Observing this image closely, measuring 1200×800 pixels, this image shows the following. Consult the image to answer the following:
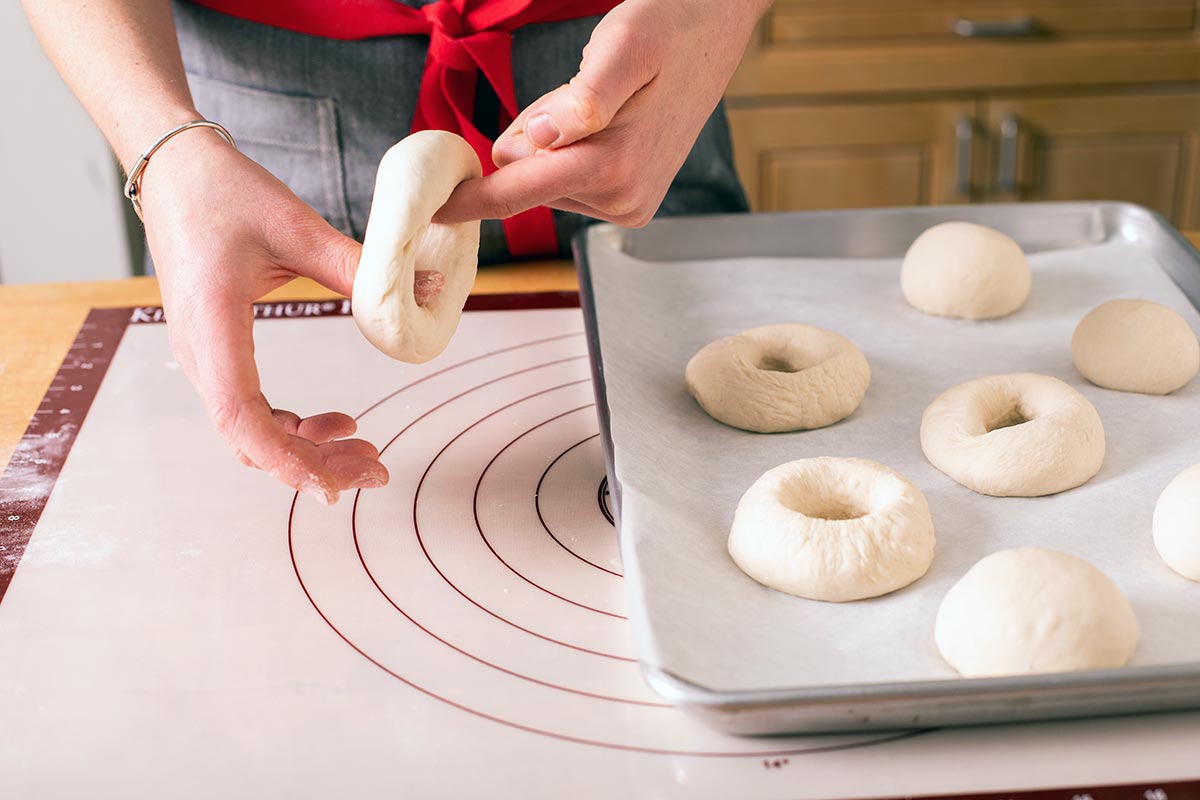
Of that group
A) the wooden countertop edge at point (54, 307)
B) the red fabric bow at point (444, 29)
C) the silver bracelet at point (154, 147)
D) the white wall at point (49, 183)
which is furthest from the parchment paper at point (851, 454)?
the white wall at point (49, 183)

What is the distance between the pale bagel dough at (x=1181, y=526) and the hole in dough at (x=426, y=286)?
0.55 m

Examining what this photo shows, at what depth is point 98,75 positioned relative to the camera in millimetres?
955

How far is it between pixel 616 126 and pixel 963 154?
1724 millimetres

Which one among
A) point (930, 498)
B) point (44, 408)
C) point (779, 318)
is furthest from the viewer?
point (779, 318)

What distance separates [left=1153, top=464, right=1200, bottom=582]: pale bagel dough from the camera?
78 centimetres

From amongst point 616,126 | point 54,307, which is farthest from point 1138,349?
point 54,307

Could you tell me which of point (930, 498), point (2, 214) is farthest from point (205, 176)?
point (2, 214)

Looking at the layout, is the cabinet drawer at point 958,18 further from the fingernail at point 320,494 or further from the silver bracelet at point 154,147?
the fingernail at point 320,494

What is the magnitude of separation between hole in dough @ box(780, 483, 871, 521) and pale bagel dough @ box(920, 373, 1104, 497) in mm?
105

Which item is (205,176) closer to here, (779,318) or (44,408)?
(44,408)

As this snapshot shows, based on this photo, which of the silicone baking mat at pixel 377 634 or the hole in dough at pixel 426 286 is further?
the hole in dough at pixel 426 286

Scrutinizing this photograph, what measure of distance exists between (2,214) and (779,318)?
1.70 meters

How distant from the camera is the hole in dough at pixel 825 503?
2.87 feet

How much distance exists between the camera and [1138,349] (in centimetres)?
102
